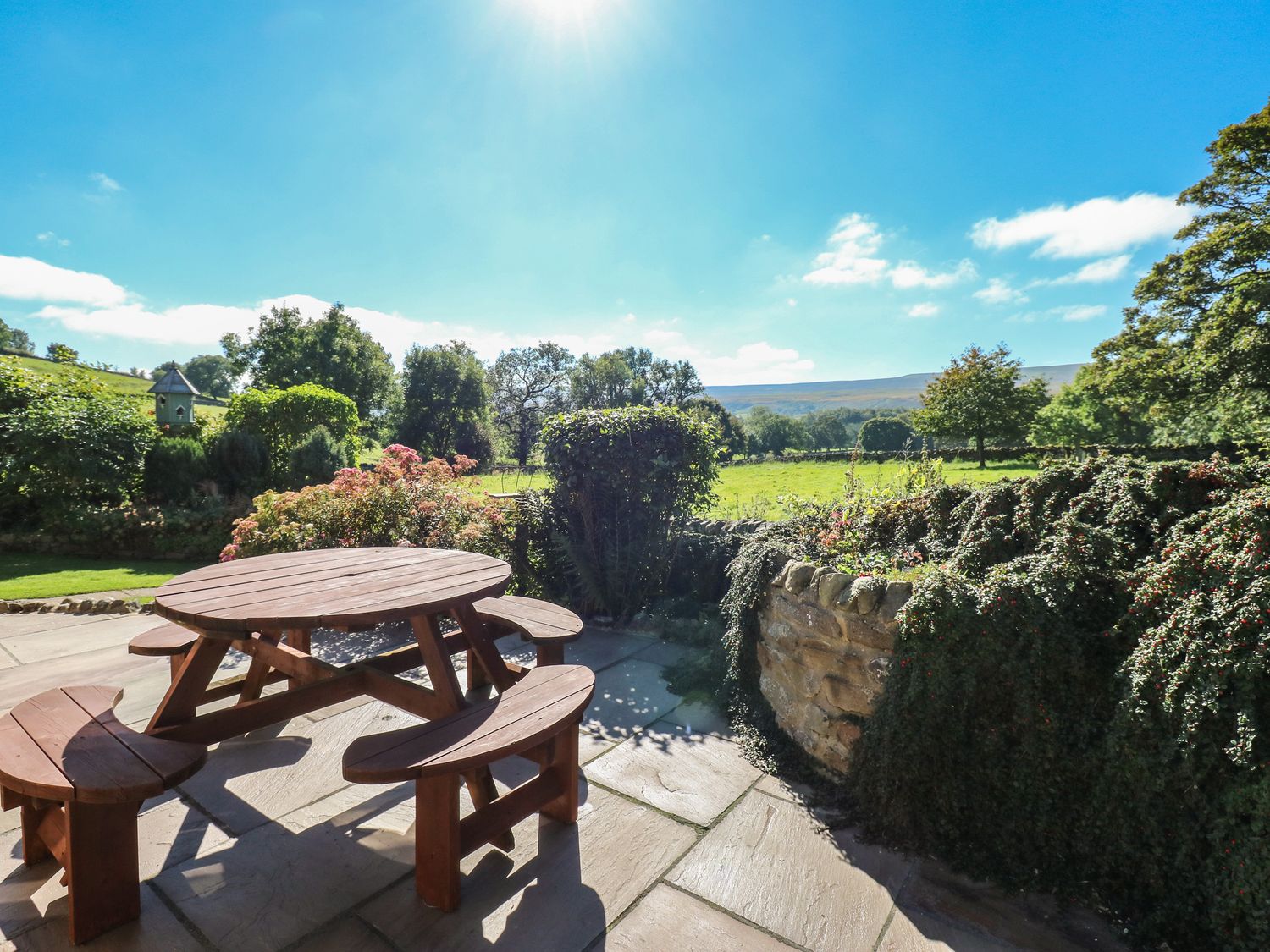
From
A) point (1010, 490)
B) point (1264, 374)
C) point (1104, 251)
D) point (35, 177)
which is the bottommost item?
point (1010, 490)

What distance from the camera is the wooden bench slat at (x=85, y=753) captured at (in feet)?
4.91

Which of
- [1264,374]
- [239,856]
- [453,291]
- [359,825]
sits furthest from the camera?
[453,291]

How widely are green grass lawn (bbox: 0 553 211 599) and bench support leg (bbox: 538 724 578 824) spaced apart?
6.53 meters

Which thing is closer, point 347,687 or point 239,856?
point 239,856

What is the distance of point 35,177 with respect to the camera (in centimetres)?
752

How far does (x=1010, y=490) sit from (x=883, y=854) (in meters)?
1.81

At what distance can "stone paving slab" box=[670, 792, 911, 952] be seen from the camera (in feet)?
5.80

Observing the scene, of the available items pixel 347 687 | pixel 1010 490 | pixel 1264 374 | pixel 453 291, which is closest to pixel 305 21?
pixel 347 687

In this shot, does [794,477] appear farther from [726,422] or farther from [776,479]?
[726,422]

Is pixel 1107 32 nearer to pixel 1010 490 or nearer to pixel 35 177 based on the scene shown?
pixel 1010 490

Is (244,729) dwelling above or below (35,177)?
below

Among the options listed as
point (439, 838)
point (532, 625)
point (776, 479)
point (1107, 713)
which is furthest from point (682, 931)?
point (776, 479)

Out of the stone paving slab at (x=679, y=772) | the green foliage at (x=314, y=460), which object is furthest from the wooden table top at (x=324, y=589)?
the green foliage at (x=314, y=460)

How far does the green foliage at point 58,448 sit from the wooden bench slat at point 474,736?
9.88 m
